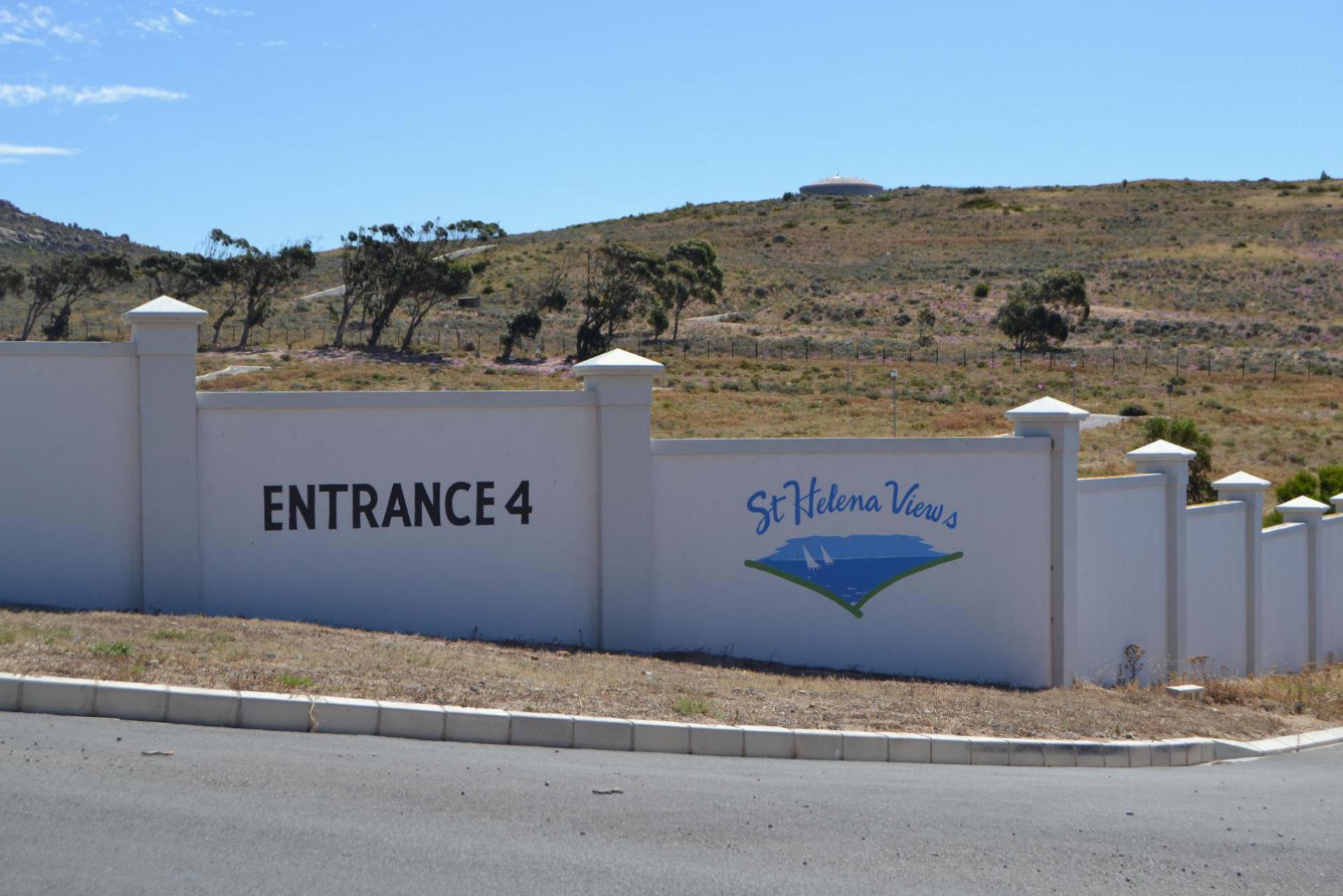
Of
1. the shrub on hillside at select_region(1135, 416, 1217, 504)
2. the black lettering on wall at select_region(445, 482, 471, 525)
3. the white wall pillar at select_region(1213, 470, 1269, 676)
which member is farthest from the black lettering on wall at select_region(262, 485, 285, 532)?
the shrub on hillside at select_region(1135, 416, 1217, 504)

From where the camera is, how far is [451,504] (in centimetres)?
1197

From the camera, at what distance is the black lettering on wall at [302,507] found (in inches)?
456

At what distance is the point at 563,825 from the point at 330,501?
6001mm

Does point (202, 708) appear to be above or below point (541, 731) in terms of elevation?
above

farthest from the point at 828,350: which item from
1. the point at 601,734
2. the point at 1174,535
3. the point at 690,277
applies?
the point at 601,734

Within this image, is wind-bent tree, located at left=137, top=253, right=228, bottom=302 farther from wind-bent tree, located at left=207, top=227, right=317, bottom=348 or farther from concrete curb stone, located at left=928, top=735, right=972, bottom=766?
concrete curb stone, located at left=928, top=735, right=972, bottom=766

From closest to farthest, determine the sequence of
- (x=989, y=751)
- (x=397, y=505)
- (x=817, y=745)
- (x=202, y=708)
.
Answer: (x=202, y=708) → (x=817, y=745) → (x=989, y=751) → (x=397, y=505)

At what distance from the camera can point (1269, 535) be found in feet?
58.1

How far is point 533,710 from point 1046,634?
7335 mm

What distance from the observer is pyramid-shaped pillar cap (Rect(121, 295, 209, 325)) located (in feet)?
36.4

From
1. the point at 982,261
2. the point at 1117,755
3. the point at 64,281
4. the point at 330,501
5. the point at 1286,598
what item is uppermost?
the point at 982,261

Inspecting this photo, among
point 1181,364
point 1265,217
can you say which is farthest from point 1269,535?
point 1265,217

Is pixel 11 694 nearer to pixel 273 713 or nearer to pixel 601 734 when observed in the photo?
pixel 273 713

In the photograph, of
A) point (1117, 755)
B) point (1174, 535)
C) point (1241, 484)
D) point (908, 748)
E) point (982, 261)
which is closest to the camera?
point (908, 748)
